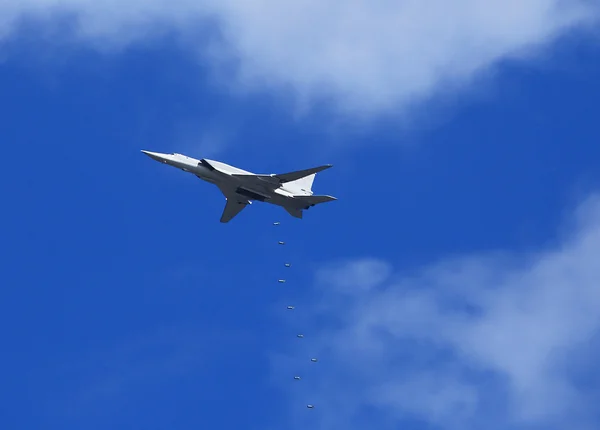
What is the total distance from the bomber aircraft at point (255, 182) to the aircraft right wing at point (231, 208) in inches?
202

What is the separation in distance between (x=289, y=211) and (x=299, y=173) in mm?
4861

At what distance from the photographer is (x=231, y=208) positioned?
106m

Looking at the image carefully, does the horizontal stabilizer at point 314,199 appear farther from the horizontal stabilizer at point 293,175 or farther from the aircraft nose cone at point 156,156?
the aircraft nose cone at point 156,156

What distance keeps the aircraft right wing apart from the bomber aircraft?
16.8ft

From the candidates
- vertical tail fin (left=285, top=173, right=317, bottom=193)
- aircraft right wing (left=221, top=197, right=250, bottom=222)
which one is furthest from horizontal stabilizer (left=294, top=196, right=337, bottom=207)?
aircraft right wing (left=221, top=197, right=250, bottom=222)

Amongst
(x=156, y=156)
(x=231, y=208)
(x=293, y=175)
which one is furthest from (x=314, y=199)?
(x=156, y=156)

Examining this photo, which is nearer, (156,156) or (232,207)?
(156,156)

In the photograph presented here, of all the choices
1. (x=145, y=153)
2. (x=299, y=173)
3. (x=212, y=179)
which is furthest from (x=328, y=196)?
(x=145, y=153)

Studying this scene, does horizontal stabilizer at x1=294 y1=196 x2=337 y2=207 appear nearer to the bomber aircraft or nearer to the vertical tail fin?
the bomber aircraft

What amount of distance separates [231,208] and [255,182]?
33.6 ft

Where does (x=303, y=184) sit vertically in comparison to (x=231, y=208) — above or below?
below

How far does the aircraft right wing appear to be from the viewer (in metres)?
106

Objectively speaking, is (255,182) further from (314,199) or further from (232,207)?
(232,207)

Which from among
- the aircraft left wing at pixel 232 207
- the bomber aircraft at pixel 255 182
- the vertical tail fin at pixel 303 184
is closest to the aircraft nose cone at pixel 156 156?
the bomber aircraft at pixel 255 182
